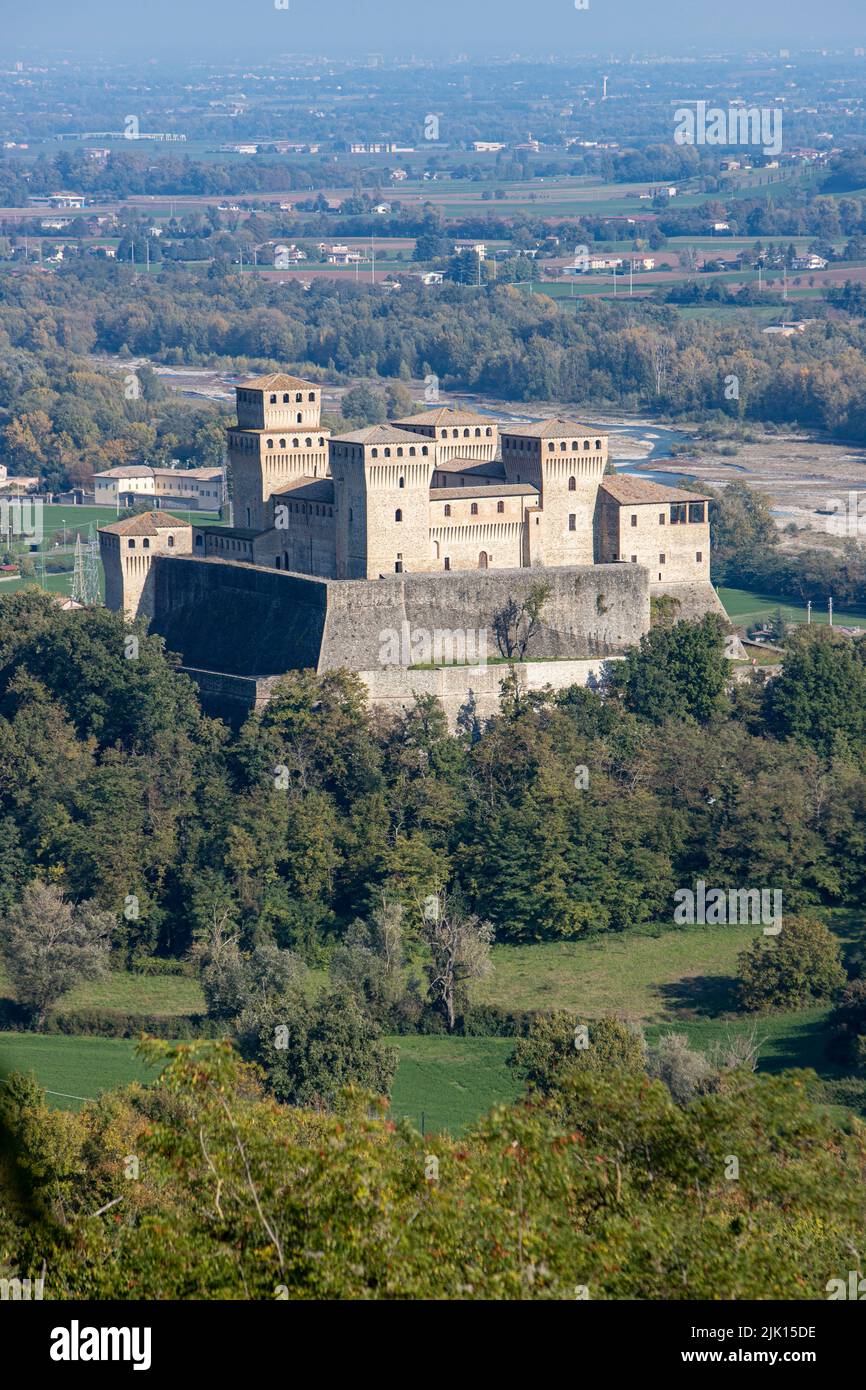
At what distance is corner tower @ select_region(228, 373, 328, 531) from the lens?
4534cm

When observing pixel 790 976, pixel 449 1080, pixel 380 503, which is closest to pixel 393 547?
pixel 380 503

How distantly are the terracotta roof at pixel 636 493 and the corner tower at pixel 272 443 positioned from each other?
4.68 m

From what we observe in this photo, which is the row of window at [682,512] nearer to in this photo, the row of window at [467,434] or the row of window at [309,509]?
the row of window at [467,434]

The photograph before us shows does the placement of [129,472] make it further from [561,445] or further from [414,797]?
[414,797]

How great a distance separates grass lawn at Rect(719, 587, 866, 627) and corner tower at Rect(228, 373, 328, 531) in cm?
1315

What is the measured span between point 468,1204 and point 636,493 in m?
26.0

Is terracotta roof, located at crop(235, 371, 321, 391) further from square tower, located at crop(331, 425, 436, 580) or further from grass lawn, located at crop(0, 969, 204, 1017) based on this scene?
grass lawn, located at crop(0, 969, 204, 1017)

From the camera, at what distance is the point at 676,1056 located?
106 ft

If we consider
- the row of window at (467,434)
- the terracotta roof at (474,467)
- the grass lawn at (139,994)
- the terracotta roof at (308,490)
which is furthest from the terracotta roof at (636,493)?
the grass lawn at (139,994)

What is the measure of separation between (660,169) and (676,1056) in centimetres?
14999

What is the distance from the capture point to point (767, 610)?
195ft

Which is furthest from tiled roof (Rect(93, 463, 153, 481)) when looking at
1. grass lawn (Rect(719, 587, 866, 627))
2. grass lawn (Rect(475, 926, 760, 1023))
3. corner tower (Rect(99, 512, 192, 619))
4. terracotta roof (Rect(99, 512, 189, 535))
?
grass lawn (Rect(475, 926, 760, 1023))

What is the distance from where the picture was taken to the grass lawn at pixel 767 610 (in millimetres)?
57625
